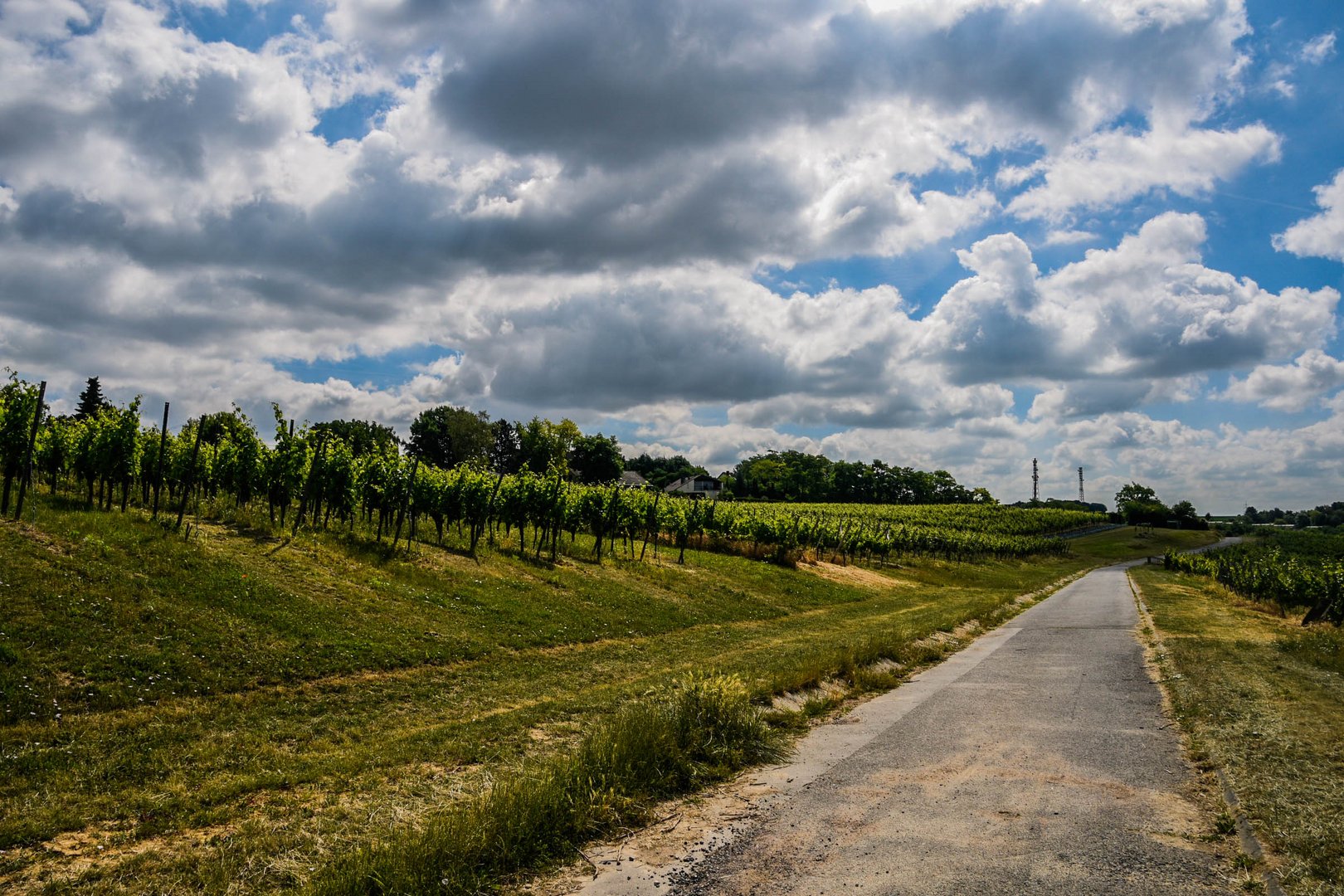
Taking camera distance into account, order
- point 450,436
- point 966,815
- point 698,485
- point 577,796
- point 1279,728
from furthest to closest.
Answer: point 698,485 < point 450,436 < point 1279,728 < point 577,796 < point 966,815

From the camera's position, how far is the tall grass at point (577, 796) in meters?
5.38

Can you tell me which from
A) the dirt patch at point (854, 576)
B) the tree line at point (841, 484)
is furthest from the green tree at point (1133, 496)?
the dirt patch at point (854, 576)

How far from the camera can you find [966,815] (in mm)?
6594

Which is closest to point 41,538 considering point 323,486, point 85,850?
point 323,486

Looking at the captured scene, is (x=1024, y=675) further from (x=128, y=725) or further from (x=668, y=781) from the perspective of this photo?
(x=128, y=725)

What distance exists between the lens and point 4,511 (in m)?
15.0

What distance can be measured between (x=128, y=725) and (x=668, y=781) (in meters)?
7.07

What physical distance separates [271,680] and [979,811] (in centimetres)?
1063

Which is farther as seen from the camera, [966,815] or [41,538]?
[41,538]

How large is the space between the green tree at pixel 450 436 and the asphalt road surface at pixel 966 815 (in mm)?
106957

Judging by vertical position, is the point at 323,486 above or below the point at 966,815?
above

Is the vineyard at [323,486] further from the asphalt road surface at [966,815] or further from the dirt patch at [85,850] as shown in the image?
the asphalt road surface at [966,815]

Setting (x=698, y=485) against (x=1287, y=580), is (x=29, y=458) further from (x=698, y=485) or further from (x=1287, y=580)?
(x=698, y=485)

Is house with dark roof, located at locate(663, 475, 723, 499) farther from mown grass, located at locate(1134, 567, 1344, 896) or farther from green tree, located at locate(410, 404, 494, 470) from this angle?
mown grass, located at locate(1134, 567, 1344, 896)
